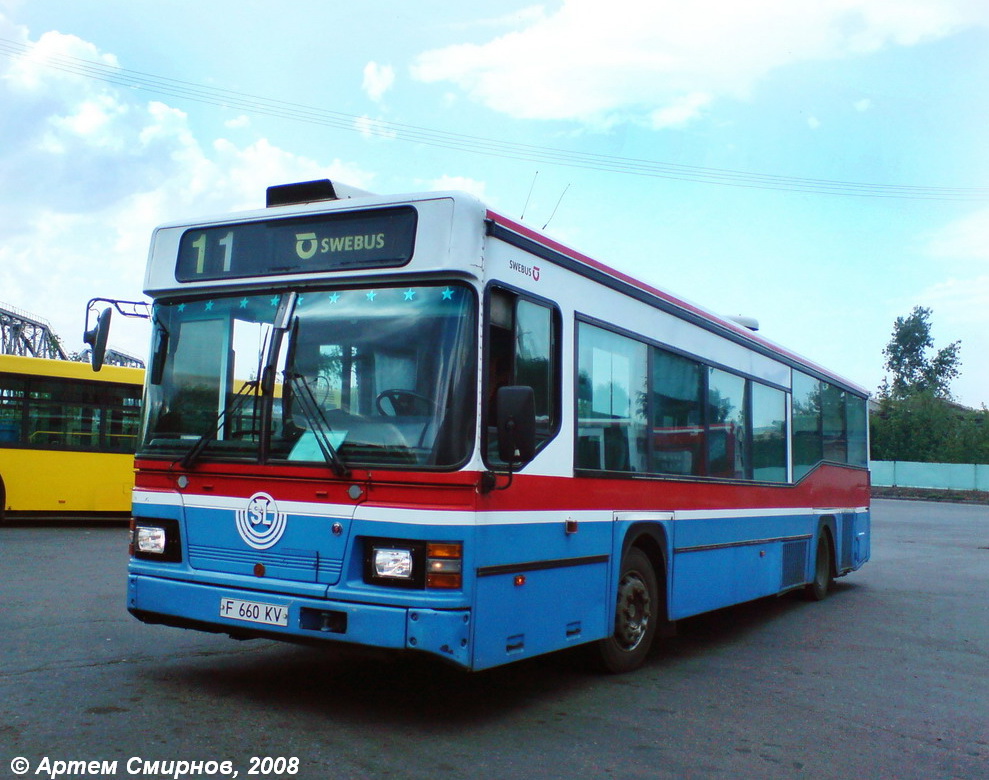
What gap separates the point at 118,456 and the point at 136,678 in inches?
495

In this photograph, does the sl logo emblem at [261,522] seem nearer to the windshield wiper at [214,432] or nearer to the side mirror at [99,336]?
the windshield wiper at [214,432]

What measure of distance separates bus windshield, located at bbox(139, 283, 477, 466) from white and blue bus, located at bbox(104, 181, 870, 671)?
0.5 inches

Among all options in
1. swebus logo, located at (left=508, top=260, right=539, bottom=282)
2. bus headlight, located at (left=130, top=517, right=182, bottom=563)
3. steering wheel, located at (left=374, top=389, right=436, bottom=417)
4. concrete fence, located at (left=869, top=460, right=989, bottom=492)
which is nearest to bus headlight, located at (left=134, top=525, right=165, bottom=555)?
bus headlight, located at (left=130, top=517, right=182, bottom=563)

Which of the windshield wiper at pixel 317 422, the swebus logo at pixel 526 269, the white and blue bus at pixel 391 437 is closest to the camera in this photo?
the white and blue bus at pixel 391 437

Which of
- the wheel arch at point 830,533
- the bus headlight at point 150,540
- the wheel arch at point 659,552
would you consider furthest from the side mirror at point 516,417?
the wheel arch at point 830,533

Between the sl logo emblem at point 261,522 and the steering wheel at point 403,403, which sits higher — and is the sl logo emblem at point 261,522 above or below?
below

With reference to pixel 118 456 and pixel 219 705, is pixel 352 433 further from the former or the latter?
pixel 118 456

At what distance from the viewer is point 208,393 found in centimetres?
641

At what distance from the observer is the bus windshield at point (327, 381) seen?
18.6ft

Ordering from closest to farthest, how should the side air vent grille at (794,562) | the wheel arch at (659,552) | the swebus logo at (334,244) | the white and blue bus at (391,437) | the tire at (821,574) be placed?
the white and blue bus at (391,437) < the swebus logo at (334,244) < the wheel arch at (659,552) < the side air vent grille at (794,562) < the tire at (821,574)

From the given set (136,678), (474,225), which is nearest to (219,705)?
(136,678)

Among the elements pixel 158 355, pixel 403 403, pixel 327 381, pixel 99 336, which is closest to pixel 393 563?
pixel 403 403

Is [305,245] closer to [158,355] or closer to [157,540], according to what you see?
[158,355]

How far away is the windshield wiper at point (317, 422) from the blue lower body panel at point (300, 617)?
74cm
